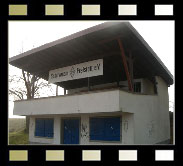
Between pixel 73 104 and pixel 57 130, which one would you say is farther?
pixel 57 130

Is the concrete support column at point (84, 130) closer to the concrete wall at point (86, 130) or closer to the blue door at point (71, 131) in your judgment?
the concrete wall at point (86, 130)

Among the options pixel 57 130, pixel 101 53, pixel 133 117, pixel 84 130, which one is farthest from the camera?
pixel 57 130

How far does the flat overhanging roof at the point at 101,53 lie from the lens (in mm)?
12109

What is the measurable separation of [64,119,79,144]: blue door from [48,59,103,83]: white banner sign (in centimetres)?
336

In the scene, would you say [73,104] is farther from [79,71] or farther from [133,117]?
[133,117]

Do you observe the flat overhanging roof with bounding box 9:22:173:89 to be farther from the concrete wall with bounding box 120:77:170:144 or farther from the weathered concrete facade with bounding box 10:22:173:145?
the concrete wall with bounding box 120:77:170:144

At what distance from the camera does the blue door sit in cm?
1567

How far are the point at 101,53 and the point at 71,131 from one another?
633cm

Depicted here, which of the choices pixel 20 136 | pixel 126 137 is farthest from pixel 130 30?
pixel 20 136

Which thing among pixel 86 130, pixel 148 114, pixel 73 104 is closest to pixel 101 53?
pixel 73 104

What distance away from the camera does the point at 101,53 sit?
14.2 metres

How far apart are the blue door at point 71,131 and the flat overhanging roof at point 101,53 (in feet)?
14.0

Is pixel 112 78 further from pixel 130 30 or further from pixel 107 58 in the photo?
pixel 130 30

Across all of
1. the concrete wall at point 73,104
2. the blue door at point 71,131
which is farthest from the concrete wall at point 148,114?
the blue door at point 71,131
